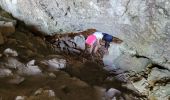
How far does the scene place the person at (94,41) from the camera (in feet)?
6.72

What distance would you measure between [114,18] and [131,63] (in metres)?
0.33

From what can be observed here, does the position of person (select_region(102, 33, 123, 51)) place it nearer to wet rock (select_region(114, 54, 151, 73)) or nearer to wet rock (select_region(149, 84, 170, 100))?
wet rock (select_region(114, 54, 151, 73))

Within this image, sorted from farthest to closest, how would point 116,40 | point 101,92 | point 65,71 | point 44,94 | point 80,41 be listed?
point 80,41 → point 116,40 → point 65,71 → point 101,92 → point 44,94

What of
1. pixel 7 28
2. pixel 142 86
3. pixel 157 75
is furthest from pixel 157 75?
pixel 7 28

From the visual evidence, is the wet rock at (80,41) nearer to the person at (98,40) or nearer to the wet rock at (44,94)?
the person at (98,40)

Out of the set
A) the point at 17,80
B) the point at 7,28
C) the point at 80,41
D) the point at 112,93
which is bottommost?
the point at 112,93

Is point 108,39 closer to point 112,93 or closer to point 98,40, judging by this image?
point 98,40

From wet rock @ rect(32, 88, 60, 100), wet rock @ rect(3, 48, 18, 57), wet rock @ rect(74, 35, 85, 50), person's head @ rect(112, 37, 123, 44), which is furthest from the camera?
wet rock @ rect(74, 35, 85, 50)

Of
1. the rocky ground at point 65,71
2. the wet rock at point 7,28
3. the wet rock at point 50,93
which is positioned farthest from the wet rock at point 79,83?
the wet rock at point 7,28

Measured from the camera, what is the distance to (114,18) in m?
1.78

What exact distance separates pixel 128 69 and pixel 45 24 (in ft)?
2.24

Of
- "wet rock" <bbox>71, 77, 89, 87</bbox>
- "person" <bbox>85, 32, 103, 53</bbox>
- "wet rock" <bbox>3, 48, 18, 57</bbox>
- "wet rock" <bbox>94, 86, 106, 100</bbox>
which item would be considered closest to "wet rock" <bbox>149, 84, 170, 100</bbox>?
"wet rock" <bbox>94, 86, 106, 100</bbox>

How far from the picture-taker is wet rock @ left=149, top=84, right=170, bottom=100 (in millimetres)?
1633

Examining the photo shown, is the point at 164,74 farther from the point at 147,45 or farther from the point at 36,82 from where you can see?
the point at 36,82
